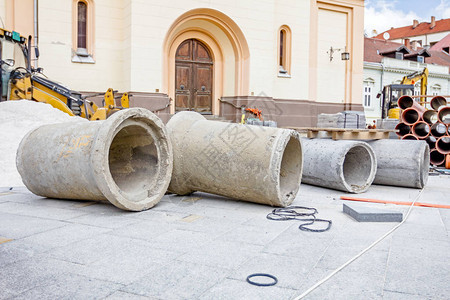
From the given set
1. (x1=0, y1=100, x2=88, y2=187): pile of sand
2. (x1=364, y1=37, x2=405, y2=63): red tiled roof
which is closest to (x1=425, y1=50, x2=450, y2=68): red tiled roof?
(x1=364, y1=37, x2=405, y2=63): red tiled roof

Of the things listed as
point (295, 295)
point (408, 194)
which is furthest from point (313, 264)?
point (408, 194)

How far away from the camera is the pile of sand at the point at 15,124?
7730 millimetres

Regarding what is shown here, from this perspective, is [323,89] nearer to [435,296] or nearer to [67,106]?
[67,106]

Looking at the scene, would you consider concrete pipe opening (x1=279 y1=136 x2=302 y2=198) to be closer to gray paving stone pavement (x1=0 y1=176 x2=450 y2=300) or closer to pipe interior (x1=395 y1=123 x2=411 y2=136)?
gray paving stone pavement (x1=0 y1=176 x2=450 y2=300)

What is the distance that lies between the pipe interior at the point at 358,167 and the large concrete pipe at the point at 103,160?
142 inches

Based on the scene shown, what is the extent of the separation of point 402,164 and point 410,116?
611 cm

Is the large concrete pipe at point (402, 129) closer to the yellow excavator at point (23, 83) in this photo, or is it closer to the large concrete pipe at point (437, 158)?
the large concrete pipe at point (437, 158)

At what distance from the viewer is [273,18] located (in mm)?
18297

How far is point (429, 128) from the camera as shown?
41.5 ft

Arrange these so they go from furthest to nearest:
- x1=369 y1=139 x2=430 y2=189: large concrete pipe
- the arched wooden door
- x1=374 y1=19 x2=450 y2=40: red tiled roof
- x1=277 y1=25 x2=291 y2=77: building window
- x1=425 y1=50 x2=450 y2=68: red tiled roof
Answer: x1=374 y1=19 x2=450 y2=40: red tiled roof < x1=425 y1=50 x2=450 y2=68: red tiled roof < x1=277 y1=25 x2=291 y2=77: building window < the arched wooden door < x1=369 y1=139 x2=430 y2=189: large concrete pipe

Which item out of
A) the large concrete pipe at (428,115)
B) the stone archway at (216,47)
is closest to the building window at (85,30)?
the stone archway at (216,47)

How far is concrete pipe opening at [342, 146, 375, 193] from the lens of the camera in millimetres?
7645

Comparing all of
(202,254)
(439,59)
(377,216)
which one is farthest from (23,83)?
(439,59)

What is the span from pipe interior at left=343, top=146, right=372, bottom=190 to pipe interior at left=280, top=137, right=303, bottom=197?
156 cm
